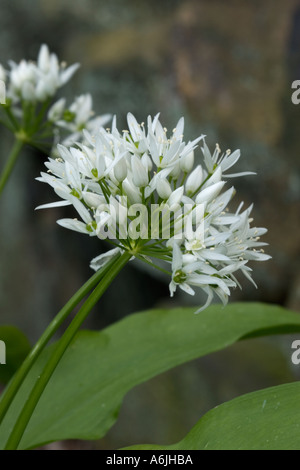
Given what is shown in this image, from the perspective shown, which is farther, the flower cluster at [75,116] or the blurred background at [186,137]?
the blurred background at [186,137]

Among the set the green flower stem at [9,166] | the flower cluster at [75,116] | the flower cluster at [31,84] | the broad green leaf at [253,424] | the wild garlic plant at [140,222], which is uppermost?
the flower cluster at [31,84]

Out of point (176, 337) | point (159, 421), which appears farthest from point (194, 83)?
point (176, 337)

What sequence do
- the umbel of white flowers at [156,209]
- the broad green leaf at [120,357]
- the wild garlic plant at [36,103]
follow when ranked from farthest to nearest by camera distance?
the wild garlic plant at [36,103] < the broad green leaf at [120,357] < the umbel of white flowers at [156,209]

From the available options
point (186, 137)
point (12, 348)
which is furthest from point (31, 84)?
point (186, 137)

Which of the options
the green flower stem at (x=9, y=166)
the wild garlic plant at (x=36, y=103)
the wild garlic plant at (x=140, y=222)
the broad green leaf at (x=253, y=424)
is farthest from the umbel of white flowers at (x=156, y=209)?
the wild garlic plant at (x=36, y=103)

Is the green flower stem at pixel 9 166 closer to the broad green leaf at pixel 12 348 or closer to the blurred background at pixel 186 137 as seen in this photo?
the broad green leaf at pixel 12 348
